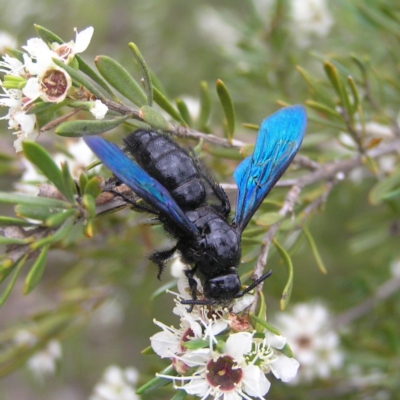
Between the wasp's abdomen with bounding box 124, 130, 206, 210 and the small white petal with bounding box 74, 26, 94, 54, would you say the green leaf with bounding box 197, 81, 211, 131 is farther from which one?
the small white petal with bounding box 74, 26, 94, 54

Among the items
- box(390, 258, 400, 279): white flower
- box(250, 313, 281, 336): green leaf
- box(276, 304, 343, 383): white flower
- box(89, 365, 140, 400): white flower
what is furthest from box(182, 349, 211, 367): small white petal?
box(390, 258, 400, 279): white flower

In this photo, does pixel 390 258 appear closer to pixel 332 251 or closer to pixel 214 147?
pixel 332 251

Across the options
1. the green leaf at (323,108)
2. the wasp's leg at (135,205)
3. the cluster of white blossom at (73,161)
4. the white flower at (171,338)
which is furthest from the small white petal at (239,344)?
the cluster of white blossom at (73,161)

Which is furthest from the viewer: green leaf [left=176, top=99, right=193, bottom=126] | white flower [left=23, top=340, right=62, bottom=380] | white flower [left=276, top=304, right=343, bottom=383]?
white flower [left=23, top=340, right=62, bottom=380]

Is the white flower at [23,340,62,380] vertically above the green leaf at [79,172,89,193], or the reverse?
the green leaf at [79,172,89,193]

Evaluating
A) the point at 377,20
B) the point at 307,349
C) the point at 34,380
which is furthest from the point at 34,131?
the point at 34,380
